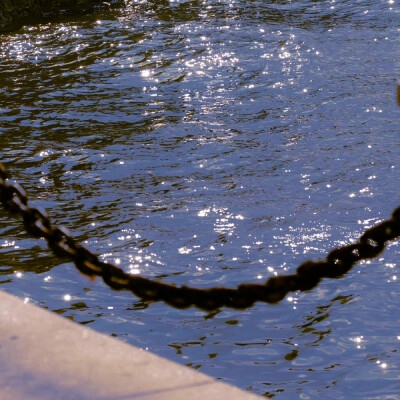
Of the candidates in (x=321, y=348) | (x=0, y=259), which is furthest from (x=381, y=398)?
(x=0, y=259)

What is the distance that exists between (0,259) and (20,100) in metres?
2.94

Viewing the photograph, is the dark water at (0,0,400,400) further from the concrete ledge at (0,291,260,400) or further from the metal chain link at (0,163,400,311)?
the metal chain link at (0,163,400,311)

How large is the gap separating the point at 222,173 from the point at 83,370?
277cm

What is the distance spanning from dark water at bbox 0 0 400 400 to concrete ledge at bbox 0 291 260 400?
2.57ft

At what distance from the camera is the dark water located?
2.49m

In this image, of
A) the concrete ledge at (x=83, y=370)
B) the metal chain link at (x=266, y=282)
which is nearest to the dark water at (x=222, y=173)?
the concrete ledge at (x=83, y=370)

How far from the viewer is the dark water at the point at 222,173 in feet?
8.16

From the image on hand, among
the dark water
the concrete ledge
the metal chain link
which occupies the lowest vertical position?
the dark water

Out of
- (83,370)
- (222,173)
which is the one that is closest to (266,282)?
(83,370)

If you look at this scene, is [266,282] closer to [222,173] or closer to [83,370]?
[83,370]

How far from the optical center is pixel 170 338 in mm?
2482

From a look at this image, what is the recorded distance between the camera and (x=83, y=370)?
145 cm

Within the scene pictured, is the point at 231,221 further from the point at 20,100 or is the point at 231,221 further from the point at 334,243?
the point at 20,100

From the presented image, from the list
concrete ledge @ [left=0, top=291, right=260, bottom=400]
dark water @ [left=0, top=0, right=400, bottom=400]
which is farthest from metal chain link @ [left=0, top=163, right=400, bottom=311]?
dark water @ [left=0, top=0, right=400, bottom=400]
